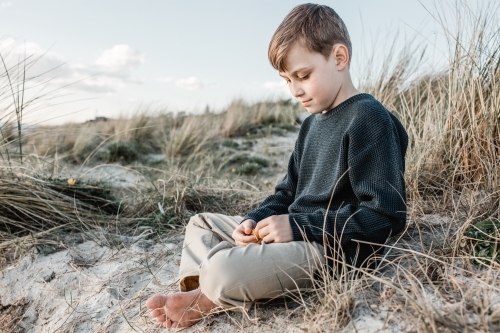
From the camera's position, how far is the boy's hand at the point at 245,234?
1858 mm

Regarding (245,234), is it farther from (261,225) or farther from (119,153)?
(119,153)

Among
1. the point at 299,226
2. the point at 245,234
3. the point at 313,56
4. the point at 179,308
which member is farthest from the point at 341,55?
the point at 179,308

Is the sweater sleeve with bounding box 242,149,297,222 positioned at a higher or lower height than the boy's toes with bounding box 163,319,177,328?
higher

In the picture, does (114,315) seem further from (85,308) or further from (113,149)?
(113,149)

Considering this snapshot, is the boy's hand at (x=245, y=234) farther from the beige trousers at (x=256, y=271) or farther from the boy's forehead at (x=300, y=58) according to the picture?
the boy's forehead at (x=300, y=58)

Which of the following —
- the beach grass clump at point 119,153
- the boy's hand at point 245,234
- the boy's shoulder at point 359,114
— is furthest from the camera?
the beach grass clump at point 119,153

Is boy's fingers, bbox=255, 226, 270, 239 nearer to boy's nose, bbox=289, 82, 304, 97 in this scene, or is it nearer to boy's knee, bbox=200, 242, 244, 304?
boy's knee, bbox=200, 242, 244, 304

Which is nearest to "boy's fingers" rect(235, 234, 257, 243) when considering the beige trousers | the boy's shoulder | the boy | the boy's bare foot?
the boy

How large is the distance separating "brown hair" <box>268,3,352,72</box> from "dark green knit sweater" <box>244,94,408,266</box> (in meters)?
0.24

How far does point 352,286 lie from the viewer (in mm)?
1492

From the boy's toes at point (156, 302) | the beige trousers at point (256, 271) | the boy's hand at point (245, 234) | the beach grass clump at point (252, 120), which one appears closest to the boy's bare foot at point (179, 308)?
the boy's toes at point (156, 302)

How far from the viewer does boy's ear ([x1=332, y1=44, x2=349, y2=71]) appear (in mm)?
1824

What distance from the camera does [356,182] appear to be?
1.76 metres

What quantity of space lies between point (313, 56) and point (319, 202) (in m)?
0.58
